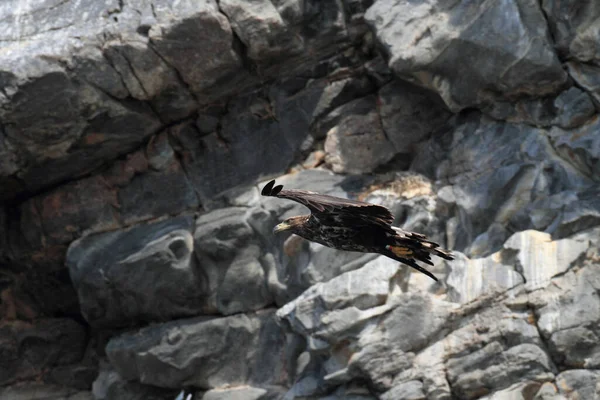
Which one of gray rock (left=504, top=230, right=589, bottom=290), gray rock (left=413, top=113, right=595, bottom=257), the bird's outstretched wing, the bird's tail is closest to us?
the bird's outstretched wing

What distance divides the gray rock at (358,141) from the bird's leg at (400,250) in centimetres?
400

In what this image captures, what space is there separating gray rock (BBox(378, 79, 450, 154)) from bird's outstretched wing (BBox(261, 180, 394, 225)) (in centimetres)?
435

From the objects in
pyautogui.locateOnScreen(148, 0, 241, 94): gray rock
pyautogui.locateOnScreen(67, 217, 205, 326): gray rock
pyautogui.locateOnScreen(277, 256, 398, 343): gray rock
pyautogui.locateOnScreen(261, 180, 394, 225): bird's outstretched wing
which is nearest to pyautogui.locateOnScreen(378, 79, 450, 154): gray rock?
pyautogui.locateOnScreen(148, 0, 241, 94): gray rock

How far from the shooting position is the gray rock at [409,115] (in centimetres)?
1039

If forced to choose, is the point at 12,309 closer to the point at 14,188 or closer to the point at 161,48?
the point at 14,188

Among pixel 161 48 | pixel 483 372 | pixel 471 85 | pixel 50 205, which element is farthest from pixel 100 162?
pixel 483 372

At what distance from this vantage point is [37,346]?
12156 mm

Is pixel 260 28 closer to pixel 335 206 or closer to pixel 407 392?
pixel 407 392

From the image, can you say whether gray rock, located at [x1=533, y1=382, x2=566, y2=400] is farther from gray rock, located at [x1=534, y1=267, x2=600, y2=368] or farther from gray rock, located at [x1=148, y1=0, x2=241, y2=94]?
gray rock, located at [x1=148, y1=0, x2=241, y2=94]

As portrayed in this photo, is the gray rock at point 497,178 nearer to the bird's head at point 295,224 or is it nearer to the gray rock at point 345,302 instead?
the gray rock at point 345,302

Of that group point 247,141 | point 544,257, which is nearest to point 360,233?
point 544,257

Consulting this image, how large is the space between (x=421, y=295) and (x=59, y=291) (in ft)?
17.2

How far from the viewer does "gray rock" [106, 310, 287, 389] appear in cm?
1046

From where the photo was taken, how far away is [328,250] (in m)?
9.70
